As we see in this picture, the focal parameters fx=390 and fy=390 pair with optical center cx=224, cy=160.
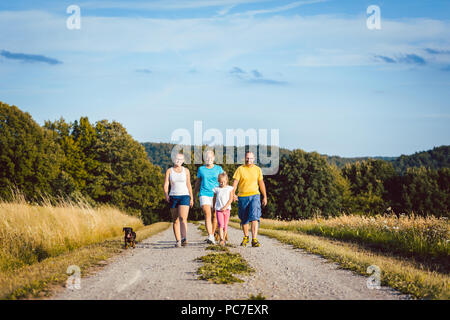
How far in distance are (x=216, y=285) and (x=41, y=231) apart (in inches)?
285

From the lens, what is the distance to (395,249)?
12.4m

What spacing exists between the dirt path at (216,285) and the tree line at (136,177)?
37.4m

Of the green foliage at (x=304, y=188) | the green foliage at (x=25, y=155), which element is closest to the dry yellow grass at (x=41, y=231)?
the green foliage at (x=25, y=155)

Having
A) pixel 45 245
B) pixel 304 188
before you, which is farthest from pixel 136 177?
pixel 45 245

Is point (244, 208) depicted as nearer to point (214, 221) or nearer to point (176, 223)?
point (214, 221)

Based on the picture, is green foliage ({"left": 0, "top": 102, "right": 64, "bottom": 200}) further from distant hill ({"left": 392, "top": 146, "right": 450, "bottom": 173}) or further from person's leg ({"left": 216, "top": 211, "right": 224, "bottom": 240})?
distant hill ({"left": 392, "top": 146, "right": 450, "bottom": 173})

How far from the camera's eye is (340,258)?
339 inches

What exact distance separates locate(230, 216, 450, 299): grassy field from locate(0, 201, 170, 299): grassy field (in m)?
5.30

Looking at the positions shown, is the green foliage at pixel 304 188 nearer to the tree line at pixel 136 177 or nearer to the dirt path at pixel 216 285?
the tree line at pixel 136 177

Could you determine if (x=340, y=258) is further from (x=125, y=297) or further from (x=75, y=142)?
(x=75, y=142)

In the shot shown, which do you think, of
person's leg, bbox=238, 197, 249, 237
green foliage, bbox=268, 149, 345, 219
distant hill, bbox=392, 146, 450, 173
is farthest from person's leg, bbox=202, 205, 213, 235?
distant hill, bbox=392, 146, 450, 173

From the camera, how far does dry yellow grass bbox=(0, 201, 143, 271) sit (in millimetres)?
9867

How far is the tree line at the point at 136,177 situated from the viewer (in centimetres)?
4506
